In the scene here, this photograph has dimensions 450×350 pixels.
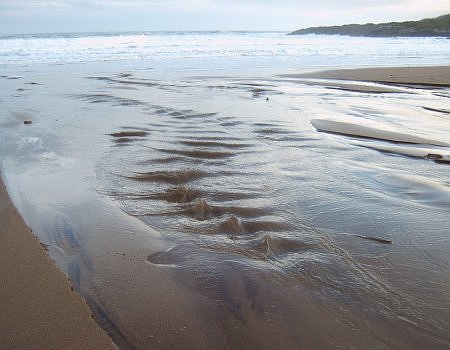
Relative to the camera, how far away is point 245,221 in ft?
10.6

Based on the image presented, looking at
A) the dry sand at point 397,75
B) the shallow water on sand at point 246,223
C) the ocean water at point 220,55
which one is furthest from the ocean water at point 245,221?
the ocean water at point 220,55

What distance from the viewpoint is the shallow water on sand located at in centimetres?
210

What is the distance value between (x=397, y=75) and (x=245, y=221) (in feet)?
46.4

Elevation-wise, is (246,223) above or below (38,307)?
below

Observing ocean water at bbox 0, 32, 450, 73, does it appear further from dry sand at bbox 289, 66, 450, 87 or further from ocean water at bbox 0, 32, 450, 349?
ocean water at bbox 0, 32, 450, 349

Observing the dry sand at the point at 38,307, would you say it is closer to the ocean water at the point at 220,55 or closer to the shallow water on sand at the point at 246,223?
the shallow water on sand at the point at 246,223

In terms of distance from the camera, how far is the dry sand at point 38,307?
1.90m

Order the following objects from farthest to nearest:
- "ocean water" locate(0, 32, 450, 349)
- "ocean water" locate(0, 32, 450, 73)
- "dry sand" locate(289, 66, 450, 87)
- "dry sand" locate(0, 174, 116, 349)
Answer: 1. "ocean water" locate(0, 32, 450, 73)
2. "dry sand" locate(289, 66, 450, 87)
3. "ocean water" locate(0, 32, 450, 349)
4. "dry sand" locate(0, 174, 116, 349)

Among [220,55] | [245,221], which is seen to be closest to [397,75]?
[220,55]

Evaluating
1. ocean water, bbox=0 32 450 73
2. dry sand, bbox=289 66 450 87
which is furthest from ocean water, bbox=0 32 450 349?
ocean water, bbox=0 32 450 73

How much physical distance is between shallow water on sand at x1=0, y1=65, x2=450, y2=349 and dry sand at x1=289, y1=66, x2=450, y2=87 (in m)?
7.12

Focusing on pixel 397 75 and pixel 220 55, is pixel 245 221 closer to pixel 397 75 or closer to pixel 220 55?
pixel 397 75

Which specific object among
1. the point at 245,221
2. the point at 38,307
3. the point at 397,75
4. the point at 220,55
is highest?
the point at 38,307

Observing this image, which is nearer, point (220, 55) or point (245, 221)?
point (245, 221)
